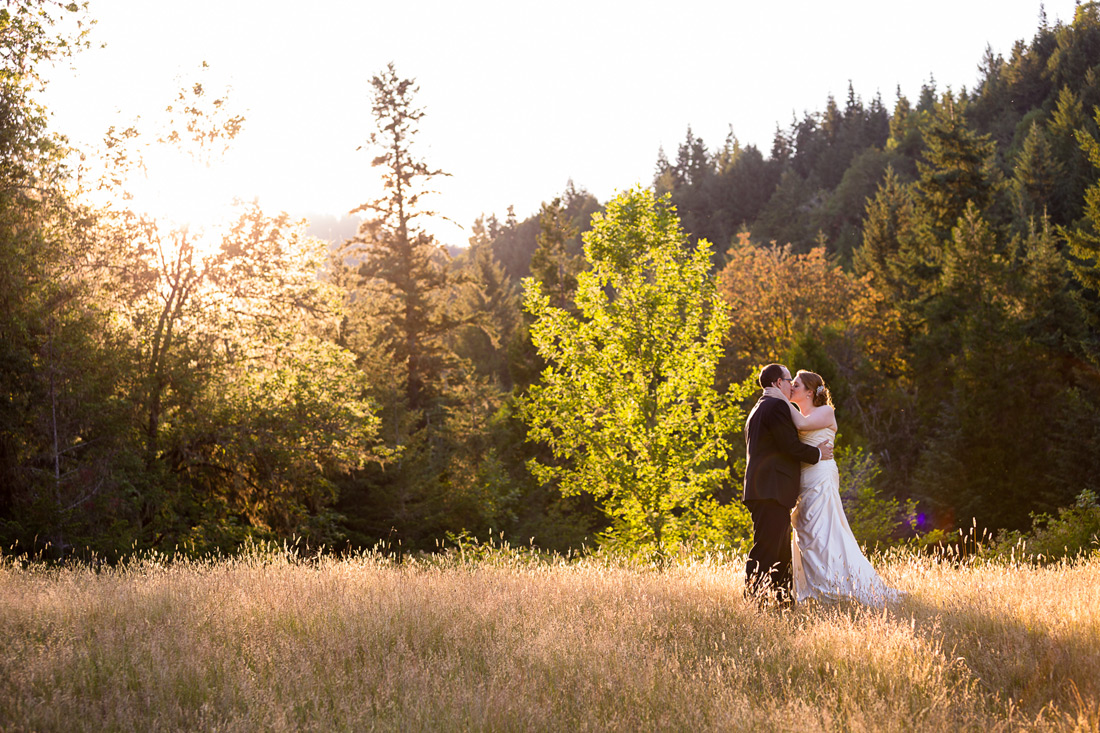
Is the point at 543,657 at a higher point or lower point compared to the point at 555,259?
lower

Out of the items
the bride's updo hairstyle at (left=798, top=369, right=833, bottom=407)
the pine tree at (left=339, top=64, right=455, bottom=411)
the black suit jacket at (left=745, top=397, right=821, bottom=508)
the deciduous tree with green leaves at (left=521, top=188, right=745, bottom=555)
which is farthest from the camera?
the pine tree at (left=339, top=64, right=455, bottom=411)

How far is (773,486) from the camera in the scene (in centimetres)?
647

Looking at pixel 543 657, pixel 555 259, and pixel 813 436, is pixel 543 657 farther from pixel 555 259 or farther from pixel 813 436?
pixel 555 259

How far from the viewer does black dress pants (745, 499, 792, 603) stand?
6355 mm

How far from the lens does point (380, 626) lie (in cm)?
548

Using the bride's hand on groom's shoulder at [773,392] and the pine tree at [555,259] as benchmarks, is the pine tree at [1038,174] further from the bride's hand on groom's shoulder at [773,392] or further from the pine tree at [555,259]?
the bride's hand on groom's shoulder at [773,392]

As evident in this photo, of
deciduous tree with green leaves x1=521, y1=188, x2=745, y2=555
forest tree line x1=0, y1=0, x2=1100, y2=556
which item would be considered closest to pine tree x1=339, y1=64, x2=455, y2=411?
forest tree line x1=0, y1=0, x2=1100, y2=556

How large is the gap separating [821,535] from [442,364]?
2567 centimetres

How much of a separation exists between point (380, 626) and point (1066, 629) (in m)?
4.50

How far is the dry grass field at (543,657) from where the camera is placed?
12.7 ft

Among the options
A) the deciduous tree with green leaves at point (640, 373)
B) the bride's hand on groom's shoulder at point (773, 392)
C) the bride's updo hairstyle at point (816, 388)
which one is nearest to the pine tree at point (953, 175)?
the deciduous tree with green leaves at point (640, 373)

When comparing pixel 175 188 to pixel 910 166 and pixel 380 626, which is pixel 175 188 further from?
pixel 910 166

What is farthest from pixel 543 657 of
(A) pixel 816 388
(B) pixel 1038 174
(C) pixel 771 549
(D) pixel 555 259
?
(B) pixel 1038 174

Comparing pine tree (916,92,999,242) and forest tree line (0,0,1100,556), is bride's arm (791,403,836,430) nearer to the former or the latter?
forest tree line (0,0,1100,556)
